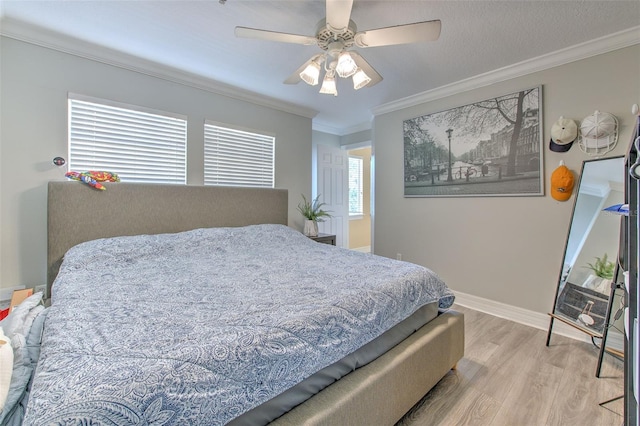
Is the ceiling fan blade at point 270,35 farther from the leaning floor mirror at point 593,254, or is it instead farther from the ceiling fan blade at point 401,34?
the leaning floor mirror at point 593,254

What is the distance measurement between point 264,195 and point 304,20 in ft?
6.21

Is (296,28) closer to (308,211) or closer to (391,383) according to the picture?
(308,211)

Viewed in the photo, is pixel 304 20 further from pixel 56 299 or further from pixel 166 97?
pixel 56 299

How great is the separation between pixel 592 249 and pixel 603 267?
154mm

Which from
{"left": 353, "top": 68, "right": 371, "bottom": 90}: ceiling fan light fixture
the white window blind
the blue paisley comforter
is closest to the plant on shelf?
the blue paisley comforter

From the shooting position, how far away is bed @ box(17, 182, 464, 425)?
73 centimetres

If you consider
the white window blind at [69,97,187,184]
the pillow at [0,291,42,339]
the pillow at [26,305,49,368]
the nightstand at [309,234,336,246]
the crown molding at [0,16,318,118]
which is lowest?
the pillow at [26,305,49,368]

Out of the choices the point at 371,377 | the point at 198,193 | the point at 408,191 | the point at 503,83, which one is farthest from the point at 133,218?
the point at 503,83

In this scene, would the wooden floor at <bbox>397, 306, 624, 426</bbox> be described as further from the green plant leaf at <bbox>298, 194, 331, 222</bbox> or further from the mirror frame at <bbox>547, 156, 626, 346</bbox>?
the green plant leaf at <bbox>298, 194, 331, 222</bbox>

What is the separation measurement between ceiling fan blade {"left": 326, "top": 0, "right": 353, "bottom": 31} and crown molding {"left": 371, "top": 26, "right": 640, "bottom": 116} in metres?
2.02

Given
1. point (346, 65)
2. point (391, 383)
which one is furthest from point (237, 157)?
point (391, 383)

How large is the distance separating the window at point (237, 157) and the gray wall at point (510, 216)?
169 centimetres

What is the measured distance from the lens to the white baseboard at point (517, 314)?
2342 millimetres

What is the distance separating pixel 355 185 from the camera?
593 centimetres
